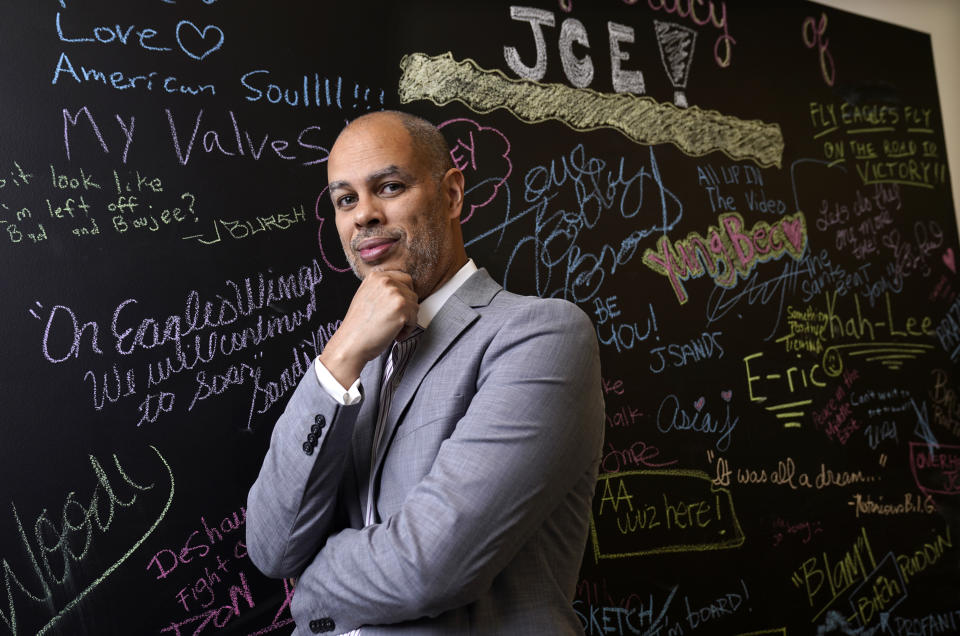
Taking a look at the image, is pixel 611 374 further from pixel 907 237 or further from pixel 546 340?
pixel 907 237

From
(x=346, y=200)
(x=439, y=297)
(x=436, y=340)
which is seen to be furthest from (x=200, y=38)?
(x=436, y=340)

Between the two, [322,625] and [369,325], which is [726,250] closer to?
[369,325]

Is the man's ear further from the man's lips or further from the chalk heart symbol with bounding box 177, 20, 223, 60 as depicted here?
the chalk heart symbol with bounding box 177, 20, 223, 60

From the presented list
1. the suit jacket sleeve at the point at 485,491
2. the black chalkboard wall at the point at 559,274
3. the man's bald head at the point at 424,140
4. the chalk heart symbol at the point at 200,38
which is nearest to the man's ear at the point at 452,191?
the man's bald head at the point at 424,140

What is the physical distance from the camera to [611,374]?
108 inches

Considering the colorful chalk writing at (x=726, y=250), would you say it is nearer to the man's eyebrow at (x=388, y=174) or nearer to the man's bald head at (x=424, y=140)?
the man's bald head at (x=424, y=140)

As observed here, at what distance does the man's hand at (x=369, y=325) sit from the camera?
141 cm

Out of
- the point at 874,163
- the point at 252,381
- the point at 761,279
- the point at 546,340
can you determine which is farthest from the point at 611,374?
the point at 874,163

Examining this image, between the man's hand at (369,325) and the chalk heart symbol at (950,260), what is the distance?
2.97 meters

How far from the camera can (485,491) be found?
1235 millimetres

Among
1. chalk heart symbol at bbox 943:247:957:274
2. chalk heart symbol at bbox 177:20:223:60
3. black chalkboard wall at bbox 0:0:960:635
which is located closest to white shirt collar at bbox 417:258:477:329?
black chalkboard wall at bbox 0:0:960:635

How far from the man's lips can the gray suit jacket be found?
195mm

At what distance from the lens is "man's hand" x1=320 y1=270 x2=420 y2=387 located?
1.41 metres

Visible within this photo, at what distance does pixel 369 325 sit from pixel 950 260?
3131mm
